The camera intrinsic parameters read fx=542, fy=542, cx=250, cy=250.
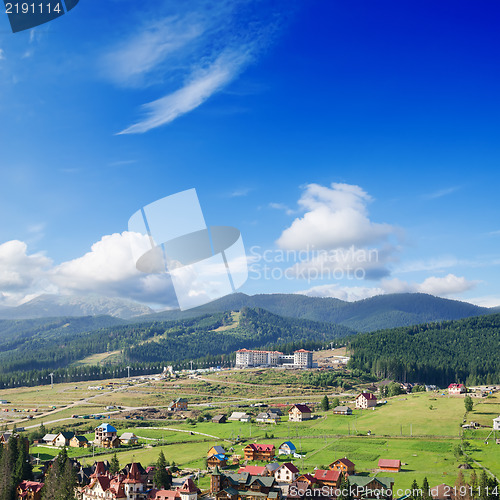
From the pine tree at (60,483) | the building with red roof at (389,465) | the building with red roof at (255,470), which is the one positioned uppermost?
the pine tree at (60,483)

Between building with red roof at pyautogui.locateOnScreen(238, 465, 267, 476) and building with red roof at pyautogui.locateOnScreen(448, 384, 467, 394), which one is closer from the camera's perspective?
building with red roof at pyautogui.locateOnScreen(238, 465, 267, 476)

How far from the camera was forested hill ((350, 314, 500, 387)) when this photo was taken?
400 feet

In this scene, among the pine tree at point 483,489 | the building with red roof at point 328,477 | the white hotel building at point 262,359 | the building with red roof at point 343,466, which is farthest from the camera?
the white hotel building at point 262,359

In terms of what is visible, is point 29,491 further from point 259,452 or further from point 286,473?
point 259,452

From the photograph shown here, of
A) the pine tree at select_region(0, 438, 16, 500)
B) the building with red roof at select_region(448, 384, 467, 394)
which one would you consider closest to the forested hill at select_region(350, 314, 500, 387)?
the building with red roof at select_region(448, 384, 467, 394)

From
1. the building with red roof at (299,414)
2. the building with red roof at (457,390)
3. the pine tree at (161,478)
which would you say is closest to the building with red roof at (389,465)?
the pine tree at (161,478)

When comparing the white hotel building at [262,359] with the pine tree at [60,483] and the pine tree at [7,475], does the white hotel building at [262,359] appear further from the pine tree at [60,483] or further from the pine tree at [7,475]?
the pine tree at [60,483]

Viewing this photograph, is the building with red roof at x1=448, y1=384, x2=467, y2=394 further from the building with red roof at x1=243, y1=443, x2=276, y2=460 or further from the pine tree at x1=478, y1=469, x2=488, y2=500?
the pine tree at x1=478, y1=469, x2=488, y2=500

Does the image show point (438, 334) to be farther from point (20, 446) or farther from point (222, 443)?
point (20, 446)

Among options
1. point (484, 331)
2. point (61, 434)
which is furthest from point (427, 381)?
point (61, 434)

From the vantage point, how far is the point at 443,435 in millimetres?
58812

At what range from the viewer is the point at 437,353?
474 ft

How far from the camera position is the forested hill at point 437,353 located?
400ft

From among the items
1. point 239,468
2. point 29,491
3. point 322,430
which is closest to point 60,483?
point 29,491
